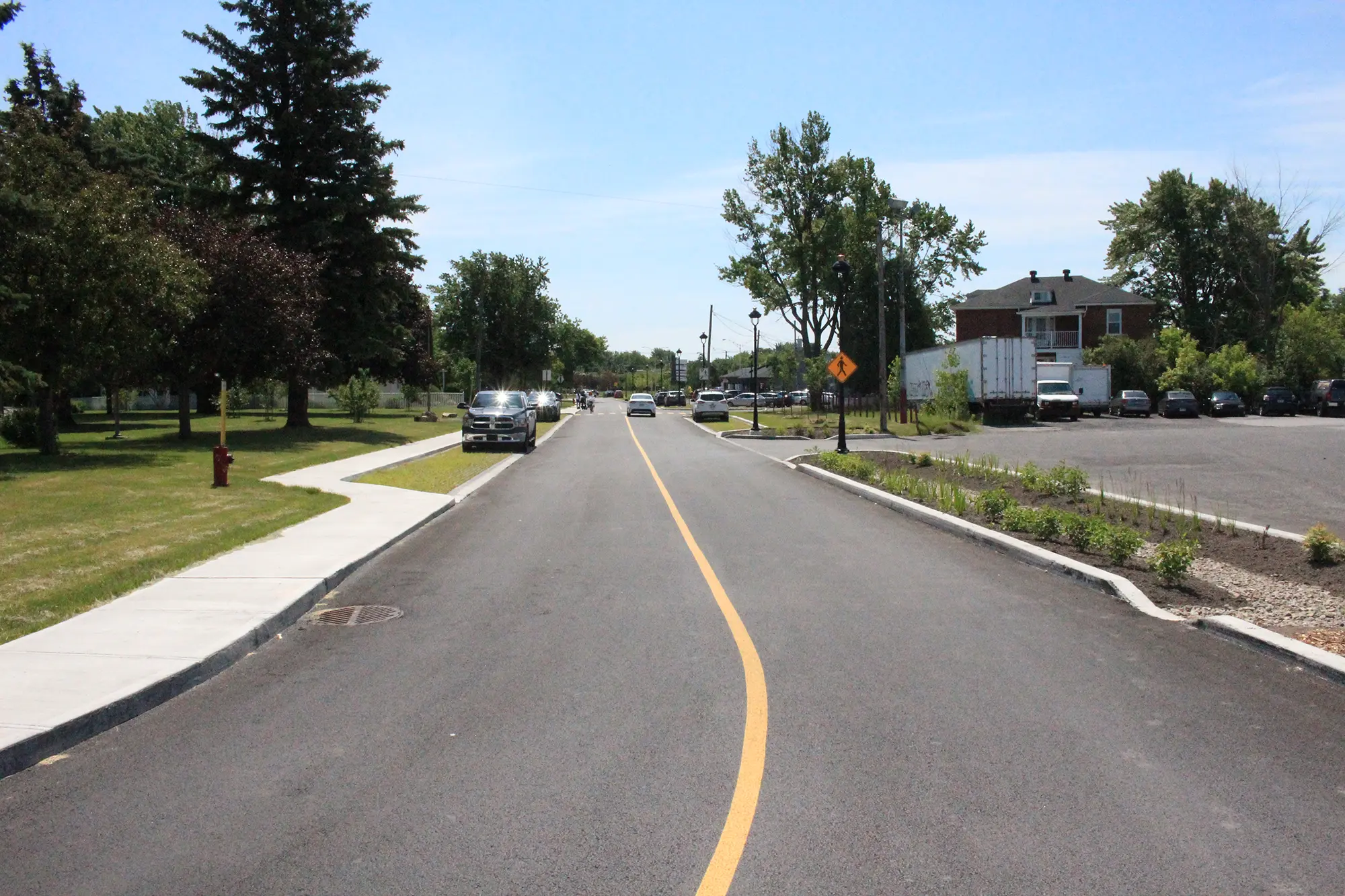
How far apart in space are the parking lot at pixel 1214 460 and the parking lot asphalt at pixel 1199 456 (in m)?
0.02

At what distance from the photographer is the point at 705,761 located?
5.01 meters

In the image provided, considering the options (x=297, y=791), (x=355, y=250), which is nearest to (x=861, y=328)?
(x=355, y=250)

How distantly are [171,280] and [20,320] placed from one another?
336cm

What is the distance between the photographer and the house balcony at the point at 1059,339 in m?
71.1

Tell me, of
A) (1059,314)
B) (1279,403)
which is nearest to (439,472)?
(1279,403)

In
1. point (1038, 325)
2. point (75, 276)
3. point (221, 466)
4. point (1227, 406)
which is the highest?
point (1038, 325)

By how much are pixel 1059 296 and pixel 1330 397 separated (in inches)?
1087

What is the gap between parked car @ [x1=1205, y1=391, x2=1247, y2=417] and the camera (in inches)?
1962

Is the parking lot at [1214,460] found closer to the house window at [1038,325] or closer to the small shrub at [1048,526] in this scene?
the small shrub at [1048,526]

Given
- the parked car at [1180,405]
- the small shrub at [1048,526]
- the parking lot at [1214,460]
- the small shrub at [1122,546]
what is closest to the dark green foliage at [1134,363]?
the parked car at [1180,405]

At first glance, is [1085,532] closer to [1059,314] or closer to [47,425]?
[47,425]

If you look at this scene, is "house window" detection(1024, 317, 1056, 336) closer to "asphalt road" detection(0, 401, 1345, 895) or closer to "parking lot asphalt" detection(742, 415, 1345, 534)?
"parking lot asphalt" detection(742, 415, 1345, 534)

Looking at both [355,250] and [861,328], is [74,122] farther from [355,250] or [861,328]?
[861,328]

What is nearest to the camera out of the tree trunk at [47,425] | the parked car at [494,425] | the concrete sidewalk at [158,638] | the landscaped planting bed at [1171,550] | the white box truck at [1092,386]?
the concrete sidewalk at [158,638]
